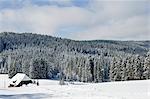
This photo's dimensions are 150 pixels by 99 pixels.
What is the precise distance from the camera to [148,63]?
93188 mm

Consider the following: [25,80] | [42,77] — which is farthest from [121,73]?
[42,77]

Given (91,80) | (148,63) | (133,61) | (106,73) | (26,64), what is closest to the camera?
(148,63)

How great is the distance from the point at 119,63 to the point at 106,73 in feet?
226

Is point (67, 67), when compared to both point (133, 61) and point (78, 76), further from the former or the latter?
point (133, 61)

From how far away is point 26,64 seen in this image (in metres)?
150

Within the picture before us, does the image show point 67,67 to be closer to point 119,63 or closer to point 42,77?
point 42,77

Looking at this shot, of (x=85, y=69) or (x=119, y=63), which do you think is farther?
(x=85, y=69)

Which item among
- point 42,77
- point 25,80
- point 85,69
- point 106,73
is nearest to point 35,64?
point 42,77

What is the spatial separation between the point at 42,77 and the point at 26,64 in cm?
1653

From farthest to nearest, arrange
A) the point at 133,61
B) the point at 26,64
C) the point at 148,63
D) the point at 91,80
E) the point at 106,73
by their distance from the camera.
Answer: the point at 106,73, the point at 26,64, the point at 91,80, the point at 133,61, the point at 148,63

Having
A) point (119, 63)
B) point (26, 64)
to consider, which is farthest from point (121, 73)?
point (26, 64)

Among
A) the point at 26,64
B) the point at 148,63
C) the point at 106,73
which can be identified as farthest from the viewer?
the point at 106,73

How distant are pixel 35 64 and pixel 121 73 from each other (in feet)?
139

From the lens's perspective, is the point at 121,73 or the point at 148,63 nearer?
the point at 148,63
